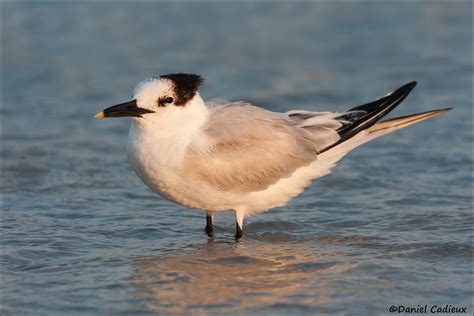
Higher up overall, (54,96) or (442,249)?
(54,96)

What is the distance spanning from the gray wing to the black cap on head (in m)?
0.25

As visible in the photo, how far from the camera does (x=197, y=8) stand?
1318 cm

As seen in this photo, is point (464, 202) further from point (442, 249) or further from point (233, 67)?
point (233, 67)

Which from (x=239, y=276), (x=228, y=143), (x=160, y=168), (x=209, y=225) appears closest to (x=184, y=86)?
(x=228, y=143)

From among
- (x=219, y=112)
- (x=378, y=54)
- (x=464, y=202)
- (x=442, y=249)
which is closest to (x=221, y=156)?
(x=219, y=112)

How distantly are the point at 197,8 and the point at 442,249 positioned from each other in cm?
784

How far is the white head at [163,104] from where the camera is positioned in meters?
6.02

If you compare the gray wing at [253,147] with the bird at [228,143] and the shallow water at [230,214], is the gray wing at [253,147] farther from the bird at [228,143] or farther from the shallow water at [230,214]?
the shallow water at [230,214]

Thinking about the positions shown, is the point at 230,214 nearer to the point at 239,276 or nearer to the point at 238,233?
the point at 238,233

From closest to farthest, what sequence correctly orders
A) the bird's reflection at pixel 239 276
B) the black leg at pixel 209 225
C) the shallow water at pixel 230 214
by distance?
the bird's reflection at pixel 239 276 → the shallow water at pixel 230 214 → the black leg at pixel 209 225

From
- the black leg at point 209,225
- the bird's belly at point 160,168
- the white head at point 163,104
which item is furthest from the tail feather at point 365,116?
the bird's belly at point 160,168

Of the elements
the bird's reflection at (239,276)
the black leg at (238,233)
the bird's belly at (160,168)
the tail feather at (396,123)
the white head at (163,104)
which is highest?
the white head at (163,104)

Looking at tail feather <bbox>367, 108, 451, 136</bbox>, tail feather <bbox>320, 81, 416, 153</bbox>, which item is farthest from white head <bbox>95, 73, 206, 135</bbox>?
tail feather <bbox>367, 108, 451, 136</bbox>

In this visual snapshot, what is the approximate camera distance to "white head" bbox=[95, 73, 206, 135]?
6.02 m
